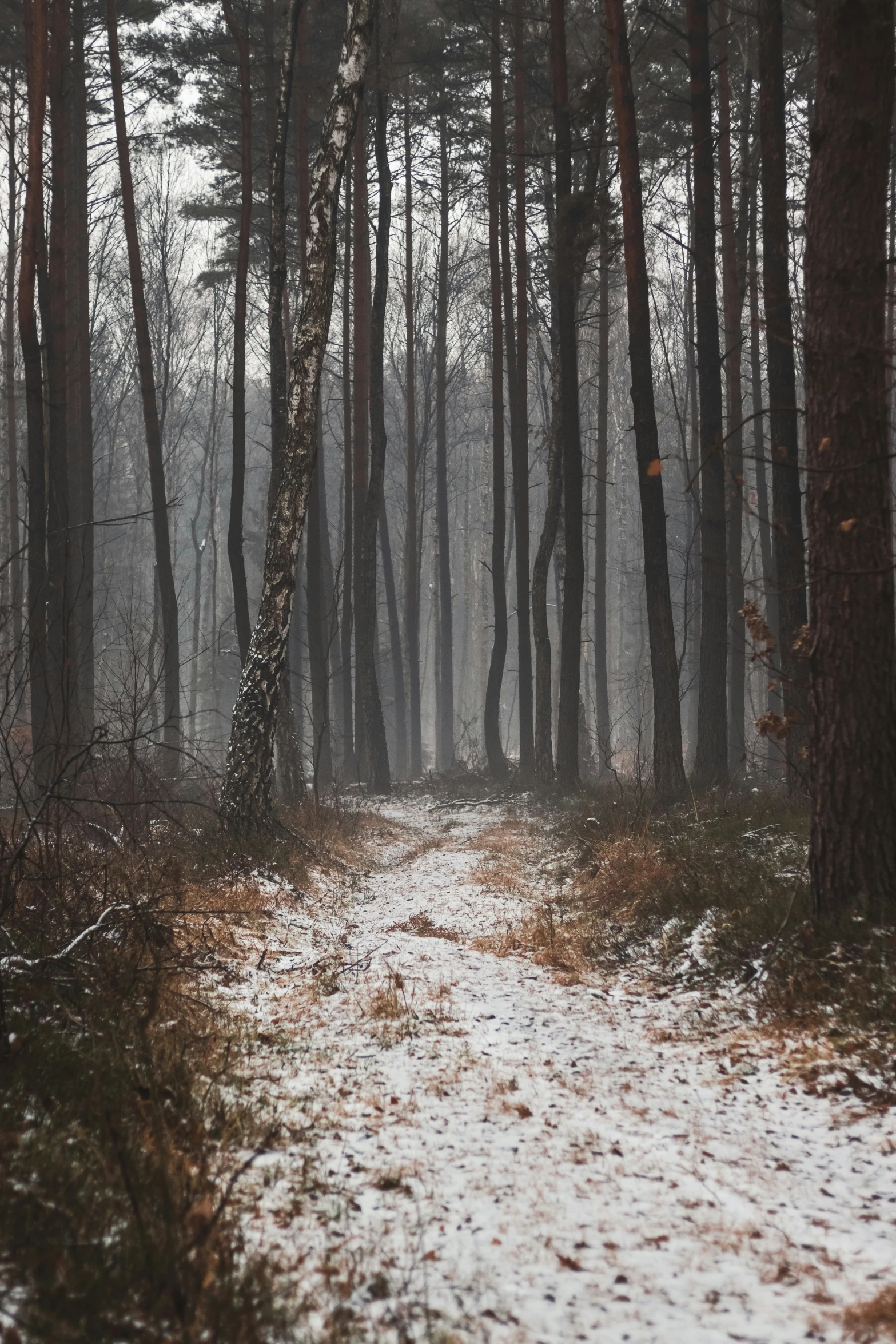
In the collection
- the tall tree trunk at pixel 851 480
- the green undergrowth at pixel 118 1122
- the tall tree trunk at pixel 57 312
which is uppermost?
the tall tree trunk at pixel 57 312

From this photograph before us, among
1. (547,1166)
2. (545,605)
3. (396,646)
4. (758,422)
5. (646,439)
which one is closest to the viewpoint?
(547,1166)

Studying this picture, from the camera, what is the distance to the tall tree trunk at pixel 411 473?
73.8 feet

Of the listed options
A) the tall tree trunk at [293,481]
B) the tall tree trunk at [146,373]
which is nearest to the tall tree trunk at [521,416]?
the tall tree trunk at [146,373]

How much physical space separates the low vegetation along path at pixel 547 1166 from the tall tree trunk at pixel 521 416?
14.2 m

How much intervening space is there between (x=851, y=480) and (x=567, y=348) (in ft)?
34.6

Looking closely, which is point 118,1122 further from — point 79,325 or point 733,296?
point 733,296

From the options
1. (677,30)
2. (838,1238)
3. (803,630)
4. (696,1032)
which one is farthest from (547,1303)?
(677,30)

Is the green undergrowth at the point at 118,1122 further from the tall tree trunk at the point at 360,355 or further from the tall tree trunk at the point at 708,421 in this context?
the tall tree trunk at the point at 360,355

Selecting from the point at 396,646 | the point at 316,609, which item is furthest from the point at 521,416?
the point at 396,646

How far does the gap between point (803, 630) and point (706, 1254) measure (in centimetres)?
336

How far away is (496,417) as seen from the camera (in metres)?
20.3

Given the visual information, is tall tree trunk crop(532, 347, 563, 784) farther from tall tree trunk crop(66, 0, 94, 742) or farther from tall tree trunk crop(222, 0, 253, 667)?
tall tree trunk crop(66, 0, 94, 742)

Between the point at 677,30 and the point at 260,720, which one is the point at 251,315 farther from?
the point at 260,720

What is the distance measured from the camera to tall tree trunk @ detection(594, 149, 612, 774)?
13258 mm
